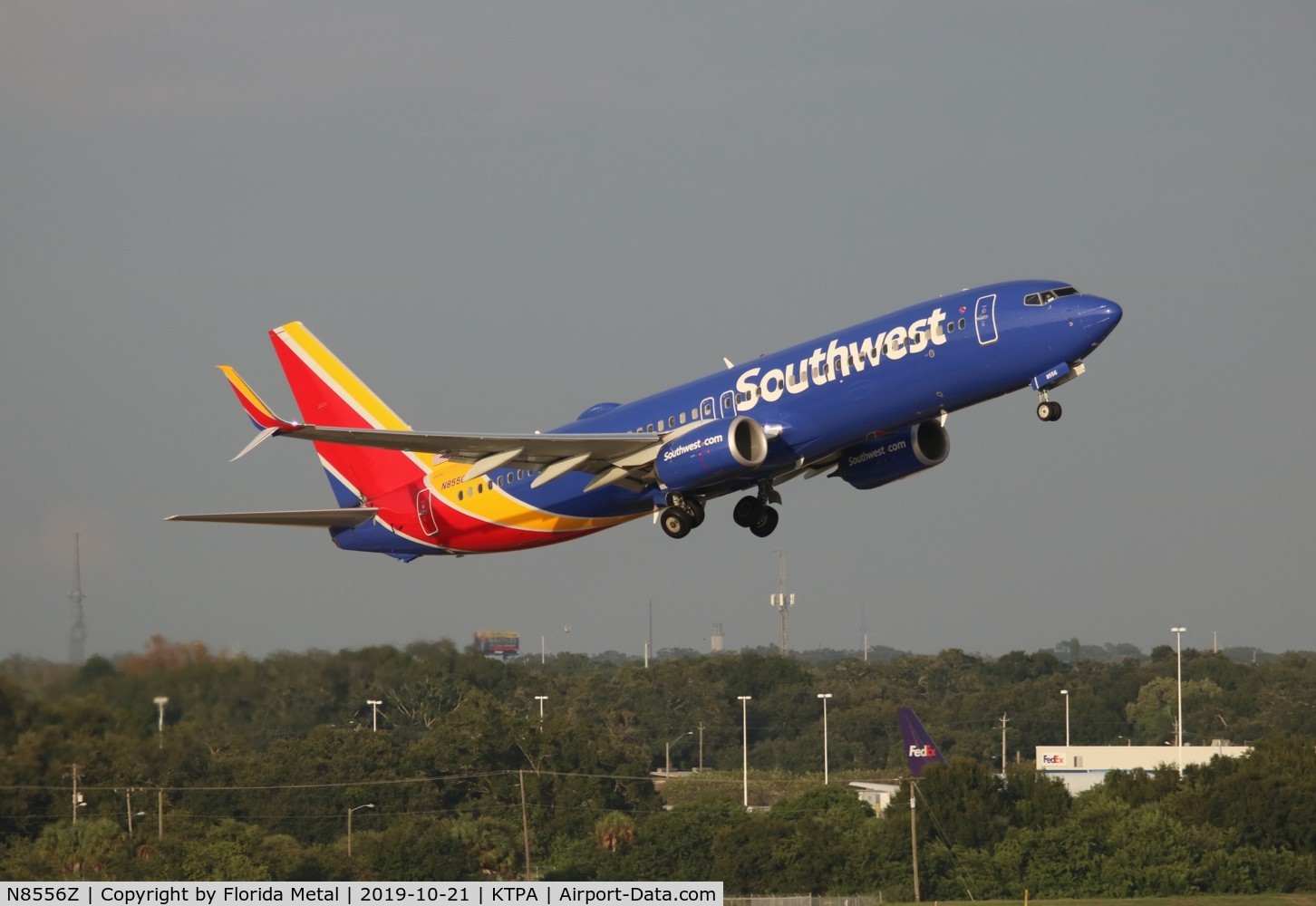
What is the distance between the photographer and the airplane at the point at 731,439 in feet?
124

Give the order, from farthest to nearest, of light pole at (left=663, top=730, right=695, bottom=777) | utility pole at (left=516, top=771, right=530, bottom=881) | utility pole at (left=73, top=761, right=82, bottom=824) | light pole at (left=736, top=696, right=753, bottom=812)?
light pole at (left=663, top=730, right=695, bottom=777)
light pole at (left=736, top=696, right=753, bottom=812)
utility pole at (left=516, top=771, right=530, bottom=881)
utility pole at (left=73, top=761, right=82, bottom=824)

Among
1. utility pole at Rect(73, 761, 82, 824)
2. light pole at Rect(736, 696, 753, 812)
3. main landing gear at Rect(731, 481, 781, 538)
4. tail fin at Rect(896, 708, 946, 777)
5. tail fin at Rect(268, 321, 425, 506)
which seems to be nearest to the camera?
main landing gear at Rect(731, 481, 781, 538)

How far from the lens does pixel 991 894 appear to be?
86562 millimetres

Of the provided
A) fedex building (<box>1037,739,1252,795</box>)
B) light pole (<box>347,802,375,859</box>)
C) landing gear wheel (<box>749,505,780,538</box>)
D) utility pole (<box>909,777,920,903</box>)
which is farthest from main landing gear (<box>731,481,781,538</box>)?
fedex building (<box>1037,739,1252,795</box>)

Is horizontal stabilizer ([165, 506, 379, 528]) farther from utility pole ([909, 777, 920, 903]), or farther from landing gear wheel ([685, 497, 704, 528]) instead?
utility pole ([909, 777, 920, 903])

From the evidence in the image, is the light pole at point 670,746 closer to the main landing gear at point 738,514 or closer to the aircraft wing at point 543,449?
the main landing gear at point 738,514

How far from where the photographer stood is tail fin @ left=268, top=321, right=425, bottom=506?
166 ft

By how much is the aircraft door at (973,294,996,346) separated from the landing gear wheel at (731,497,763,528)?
988 cm

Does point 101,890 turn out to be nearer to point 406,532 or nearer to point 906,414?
point 406,532

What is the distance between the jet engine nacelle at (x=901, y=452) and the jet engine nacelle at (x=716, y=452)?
15.2 ft

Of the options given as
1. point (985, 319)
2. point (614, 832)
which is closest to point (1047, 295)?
point (985, 319)

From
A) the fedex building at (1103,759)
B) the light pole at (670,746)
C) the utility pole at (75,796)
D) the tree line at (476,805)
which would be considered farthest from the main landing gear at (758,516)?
the light pole at (670,746)

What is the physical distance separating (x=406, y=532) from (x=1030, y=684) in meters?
138
